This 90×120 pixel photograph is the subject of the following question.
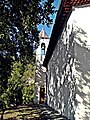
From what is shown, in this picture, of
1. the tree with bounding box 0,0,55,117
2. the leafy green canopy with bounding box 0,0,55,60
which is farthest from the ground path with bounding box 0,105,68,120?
the leafy green canopy with bounding box 0,0,55,60

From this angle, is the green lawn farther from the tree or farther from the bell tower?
the bell tower

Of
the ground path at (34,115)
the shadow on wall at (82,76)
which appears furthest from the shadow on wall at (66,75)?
the ground path at (34,115)

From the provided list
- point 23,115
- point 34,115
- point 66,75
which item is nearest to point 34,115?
point 34,115

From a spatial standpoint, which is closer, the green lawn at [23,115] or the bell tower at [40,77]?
the green lawn at [23,115]

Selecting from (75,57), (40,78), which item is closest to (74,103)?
(75,57)

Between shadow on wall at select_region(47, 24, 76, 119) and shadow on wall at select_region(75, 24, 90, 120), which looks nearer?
shadow on wall at select_region(75, 24, 90, 120)

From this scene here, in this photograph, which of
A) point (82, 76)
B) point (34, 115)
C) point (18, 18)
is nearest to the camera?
point (82, 76)

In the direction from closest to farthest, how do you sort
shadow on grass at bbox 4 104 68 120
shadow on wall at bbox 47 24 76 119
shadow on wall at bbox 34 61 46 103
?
shadow on wall at bbox 47 24 76 119, shadow on grass at bbox 4 104 68 120, shadow on wall at bbox 34 61 46 103

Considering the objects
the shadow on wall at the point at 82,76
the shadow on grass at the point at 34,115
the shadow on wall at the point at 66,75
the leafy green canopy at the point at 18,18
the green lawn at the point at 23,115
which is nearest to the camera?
the shadow on wall at the point at 82,76

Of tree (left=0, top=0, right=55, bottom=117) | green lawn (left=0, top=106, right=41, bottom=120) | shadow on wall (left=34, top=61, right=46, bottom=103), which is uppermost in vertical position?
tree (left=0, top=0, right=55, bottom=117)

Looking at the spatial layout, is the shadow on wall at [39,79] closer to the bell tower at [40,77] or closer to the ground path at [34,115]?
the bell tower at [40,77]

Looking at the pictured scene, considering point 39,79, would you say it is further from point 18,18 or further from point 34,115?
point 18,18

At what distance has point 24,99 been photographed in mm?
30328

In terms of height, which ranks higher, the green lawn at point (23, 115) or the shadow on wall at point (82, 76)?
the shadow on wall at point (82, 76)
